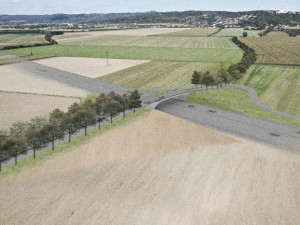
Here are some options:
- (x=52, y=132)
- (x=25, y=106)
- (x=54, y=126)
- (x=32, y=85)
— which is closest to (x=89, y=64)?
(x=32, y=85)

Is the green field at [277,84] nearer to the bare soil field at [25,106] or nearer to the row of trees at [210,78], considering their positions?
the row of trees at [210,78]

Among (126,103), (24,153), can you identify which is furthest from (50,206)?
(126,103)

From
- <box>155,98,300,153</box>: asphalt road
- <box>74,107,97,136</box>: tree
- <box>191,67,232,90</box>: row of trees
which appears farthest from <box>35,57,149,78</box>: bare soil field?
<box>74,107,97,136</box>: tree

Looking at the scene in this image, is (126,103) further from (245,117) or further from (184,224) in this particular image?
(184,224)

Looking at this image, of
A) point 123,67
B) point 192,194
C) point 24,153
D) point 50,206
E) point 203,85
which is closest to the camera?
point 50,206

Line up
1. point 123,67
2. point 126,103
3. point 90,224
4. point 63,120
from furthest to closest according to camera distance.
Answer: point 123,67
point 126,103
point 63,120
point 90,224

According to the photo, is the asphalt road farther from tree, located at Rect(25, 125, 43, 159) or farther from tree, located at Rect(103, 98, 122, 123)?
tree, located at Rect(25, 125, 43, 159)

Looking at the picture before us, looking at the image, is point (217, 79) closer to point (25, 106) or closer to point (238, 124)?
point (238, 124)
